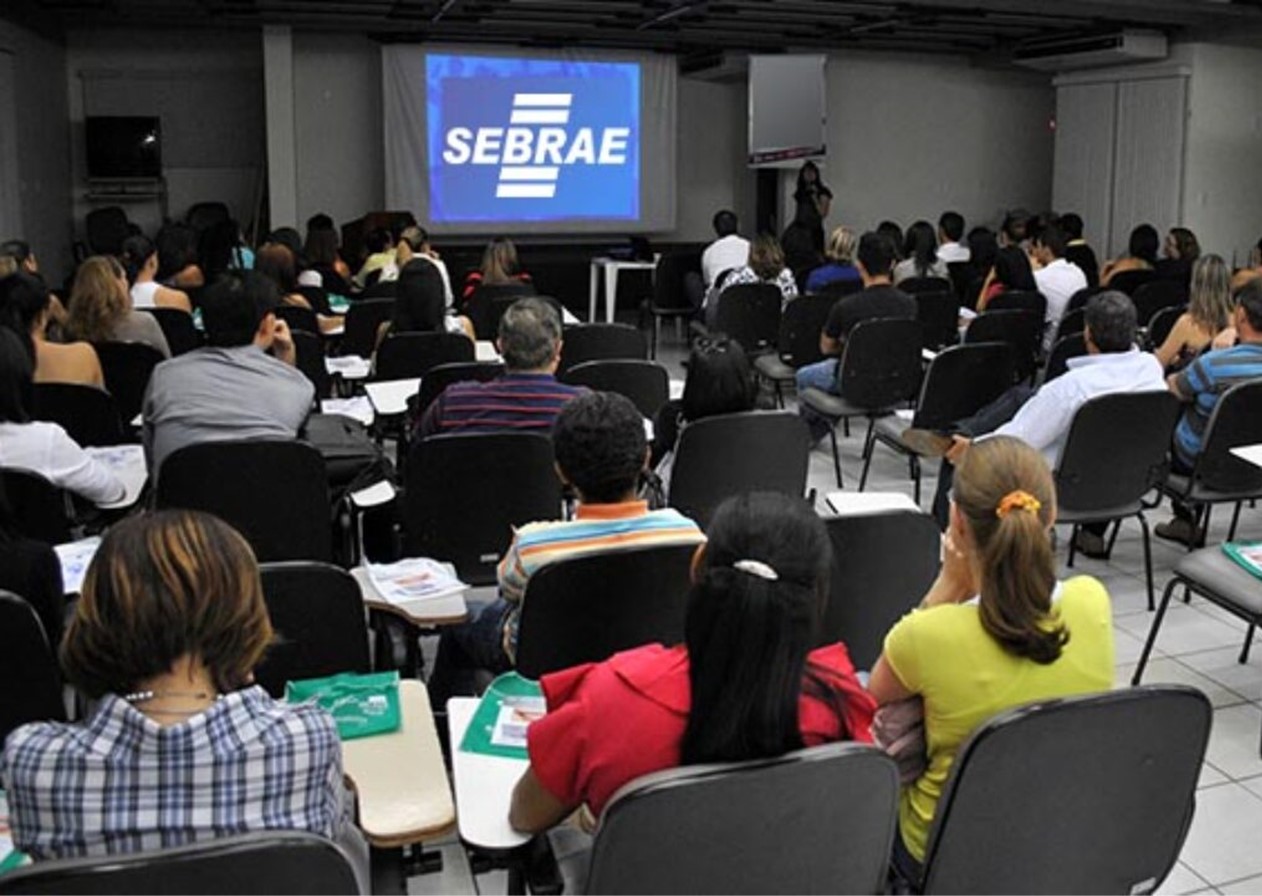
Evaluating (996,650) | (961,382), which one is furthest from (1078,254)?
(996,650)

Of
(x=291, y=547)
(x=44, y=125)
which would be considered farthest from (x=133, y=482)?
(x=44, y=125)

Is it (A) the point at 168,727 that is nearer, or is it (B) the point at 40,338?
(A) the point at 168,727

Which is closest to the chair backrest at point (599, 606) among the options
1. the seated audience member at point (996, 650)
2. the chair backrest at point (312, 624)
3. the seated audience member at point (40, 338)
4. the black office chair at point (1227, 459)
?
the chair backrest at point (312, 624)

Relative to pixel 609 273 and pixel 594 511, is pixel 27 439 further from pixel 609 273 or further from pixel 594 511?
pixel 609 273

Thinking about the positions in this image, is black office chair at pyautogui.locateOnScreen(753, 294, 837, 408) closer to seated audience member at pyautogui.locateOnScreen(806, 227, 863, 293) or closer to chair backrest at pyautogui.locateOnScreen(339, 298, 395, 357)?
seated audience member at pyautogui.locateOnScreen(806, 227, 863, 293)

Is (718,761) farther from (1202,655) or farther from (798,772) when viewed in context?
(1202,655)

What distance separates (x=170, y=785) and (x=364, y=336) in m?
5.54

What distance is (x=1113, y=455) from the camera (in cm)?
432

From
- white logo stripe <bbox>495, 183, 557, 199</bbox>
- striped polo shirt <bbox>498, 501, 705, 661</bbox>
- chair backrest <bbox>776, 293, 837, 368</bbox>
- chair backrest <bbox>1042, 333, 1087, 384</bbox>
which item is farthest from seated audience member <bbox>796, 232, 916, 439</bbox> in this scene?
white logo stripe <bbox>495, 183, 557, 199</bbox>

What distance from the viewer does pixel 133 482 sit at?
151 inches

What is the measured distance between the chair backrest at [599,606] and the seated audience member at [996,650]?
22.4 inches

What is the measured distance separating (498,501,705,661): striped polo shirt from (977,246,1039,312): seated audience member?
5583 millimetres

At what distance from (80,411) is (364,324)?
2.55 m

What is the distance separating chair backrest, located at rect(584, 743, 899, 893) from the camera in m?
1.58
